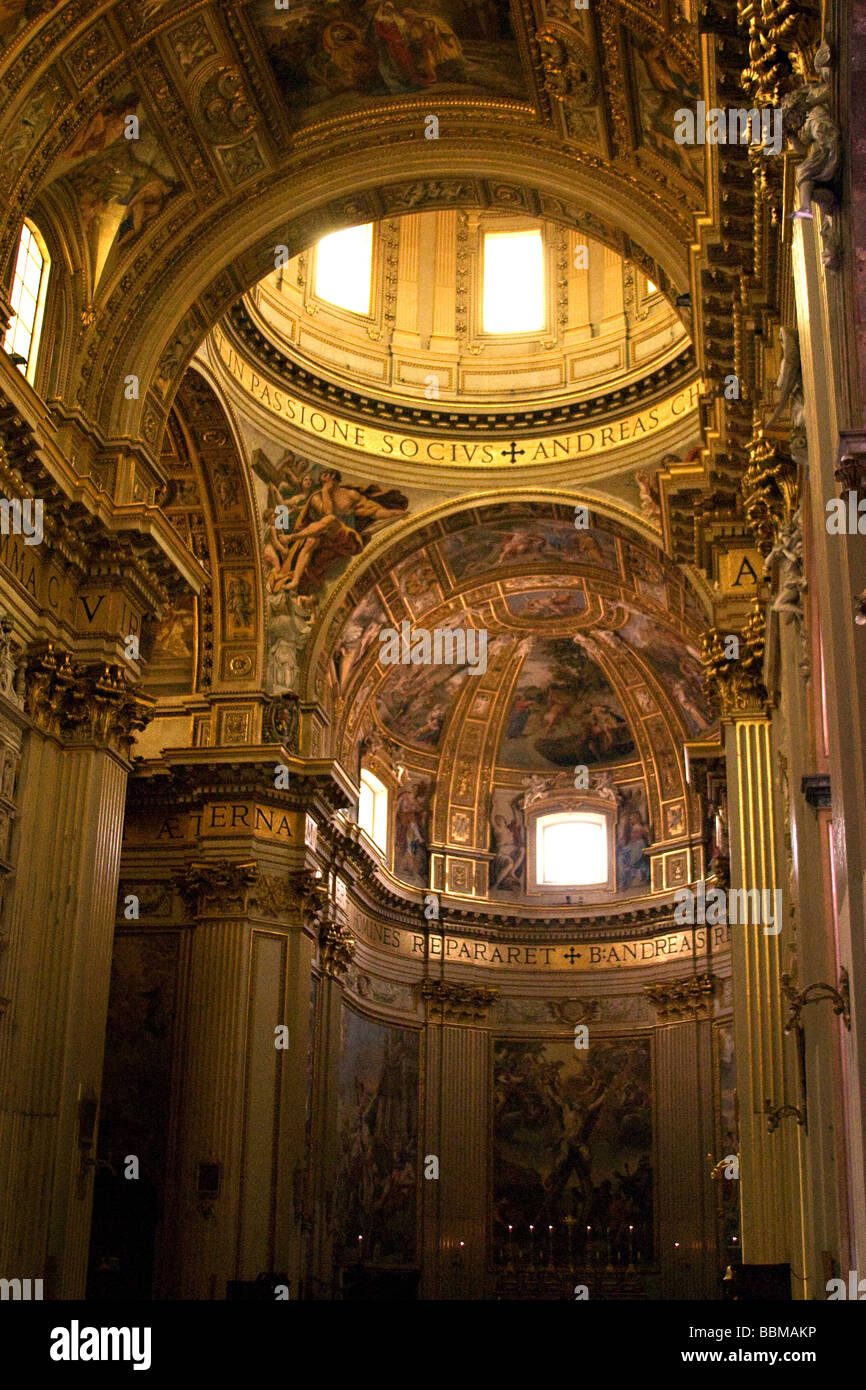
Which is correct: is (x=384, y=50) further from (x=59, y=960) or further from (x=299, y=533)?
(x=59, y=960)

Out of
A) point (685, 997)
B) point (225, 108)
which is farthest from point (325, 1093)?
point (225, 108)

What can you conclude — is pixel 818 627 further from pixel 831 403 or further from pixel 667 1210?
pixel 667 1210

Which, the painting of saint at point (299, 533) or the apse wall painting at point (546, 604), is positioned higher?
the apse wall painting at point (546, 604)

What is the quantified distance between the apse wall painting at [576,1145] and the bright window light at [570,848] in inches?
147

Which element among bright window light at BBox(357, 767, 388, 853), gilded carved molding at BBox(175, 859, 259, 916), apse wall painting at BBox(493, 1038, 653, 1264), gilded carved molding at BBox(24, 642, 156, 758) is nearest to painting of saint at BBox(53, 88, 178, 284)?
gilded carved molding at BBox(24, 642, 156, 758)

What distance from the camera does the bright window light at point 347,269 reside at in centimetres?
2667

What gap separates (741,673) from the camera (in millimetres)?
16594

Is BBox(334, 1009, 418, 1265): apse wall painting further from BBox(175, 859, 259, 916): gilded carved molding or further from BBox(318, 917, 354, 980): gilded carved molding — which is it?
BBox(175, 859, 259, 916): gilded carved molding

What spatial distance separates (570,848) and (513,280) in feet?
41.0

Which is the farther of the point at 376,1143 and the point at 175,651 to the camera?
the point at 376,1143

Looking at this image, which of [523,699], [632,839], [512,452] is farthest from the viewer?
[523,699]

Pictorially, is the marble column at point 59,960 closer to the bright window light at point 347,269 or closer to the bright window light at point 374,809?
the bright window light at point 347,269

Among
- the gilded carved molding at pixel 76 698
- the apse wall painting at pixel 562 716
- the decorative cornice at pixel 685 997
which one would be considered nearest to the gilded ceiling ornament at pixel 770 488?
the gilded carved molding at pixel 76 698

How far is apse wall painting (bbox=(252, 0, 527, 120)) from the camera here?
16.3m
